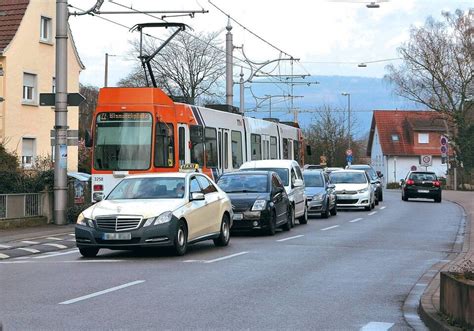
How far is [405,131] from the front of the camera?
93.8 meters

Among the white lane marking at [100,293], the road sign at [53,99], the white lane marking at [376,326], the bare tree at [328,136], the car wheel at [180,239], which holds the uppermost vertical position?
the bare tree at [328,136]

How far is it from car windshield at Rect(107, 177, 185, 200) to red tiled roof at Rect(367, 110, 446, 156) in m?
75.5

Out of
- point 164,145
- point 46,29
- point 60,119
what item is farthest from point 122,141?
point 46,29

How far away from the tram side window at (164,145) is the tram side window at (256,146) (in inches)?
341

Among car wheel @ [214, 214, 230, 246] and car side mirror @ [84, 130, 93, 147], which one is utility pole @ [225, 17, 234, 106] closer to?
car side mirror @ [84, 130, 93, 147]

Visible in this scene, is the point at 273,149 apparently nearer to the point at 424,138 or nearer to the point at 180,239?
the point at 180,239

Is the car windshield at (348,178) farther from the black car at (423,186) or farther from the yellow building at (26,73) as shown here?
the yellow building at (26,73)

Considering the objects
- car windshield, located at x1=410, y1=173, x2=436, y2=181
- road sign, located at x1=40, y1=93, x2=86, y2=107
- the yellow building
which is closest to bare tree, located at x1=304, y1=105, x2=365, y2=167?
car windshield, located at x1=410, y1=173, x2=436, y2=181

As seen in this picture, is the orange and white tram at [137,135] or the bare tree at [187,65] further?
the bare tree at [187,65]

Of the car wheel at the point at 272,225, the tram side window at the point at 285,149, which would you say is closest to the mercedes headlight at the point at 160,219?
the car wheel at the point at 272,225

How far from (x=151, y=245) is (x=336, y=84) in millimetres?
154953

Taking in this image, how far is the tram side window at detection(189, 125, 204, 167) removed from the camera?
22.8 meters

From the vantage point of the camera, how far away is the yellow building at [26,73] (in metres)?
35.6

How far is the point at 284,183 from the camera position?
75.9 ft
